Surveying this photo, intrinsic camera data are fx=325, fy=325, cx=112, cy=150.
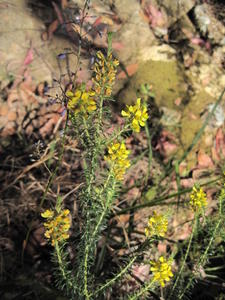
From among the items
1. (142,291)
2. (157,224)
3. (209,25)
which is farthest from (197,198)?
(209,25)

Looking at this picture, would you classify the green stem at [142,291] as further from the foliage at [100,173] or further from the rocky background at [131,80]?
the rocky background at [131,80]

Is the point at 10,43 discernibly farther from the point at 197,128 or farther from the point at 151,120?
the point at 197,128

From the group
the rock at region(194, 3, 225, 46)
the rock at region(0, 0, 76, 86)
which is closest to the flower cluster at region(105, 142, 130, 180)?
the rock at region(0, 0, 76, 86)

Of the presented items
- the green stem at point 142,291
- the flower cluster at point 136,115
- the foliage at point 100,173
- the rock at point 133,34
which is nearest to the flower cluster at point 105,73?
the foliage at point 100,173

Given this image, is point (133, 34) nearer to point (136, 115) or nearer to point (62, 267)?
point (136, 115)

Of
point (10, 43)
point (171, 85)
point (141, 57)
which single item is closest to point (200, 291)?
point (171, 85)

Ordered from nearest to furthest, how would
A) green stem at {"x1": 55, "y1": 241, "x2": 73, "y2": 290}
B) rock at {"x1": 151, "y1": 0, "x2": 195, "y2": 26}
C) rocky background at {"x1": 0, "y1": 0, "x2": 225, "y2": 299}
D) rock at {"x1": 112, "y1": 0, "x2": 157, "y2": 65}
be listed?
green stem at {"x1": 55, "y1": 241, "x2": 73, "y2": 290}
rocky background at {"x1": 0, "y1": 0, "x2": 225, "y2": 299}
rock at {"x1": 112, "y1": 0, "x2": 157, "y2": 65}
rock at {"x1": 151, "y1": 0, "x2": 195, "y2": 26}

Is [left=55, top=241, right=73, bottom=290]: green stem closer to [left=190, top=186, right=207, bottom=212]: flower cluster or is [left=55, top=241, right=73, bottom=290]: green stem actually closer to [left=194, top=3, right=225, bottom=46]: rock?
[left=190, top=186, right=207, bottom=212]: flower cluster
